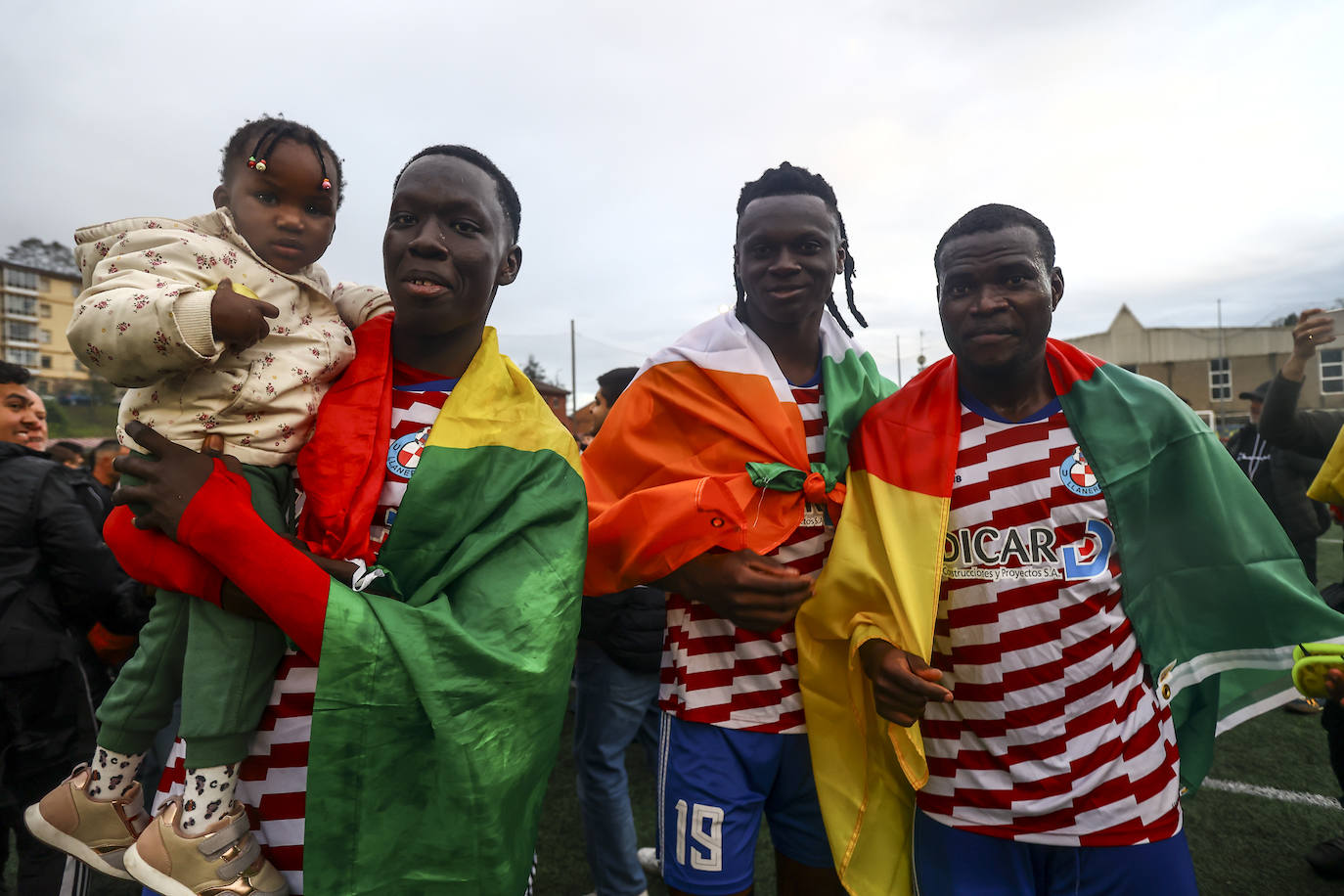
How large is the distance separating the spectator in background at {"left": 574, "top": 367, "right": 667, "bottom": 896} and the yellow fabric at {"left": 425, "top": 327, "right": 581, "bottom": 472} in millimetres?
1314

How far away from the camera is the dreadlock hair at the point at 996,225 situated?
200 cm

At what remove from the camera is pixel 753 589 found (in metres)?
1.89

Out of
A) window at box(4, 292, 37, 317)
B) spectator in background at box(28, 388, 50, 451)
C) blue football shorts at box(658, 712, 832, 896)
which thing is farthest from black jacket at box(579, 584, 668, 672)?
window at box(4, 292, 37, 317)

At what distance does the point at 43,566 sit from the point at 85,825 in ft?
6.75

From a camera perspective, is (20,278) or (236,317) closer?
(236,317)

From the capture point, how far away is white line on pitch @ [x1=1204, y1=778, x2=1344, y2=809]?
3.90 metres

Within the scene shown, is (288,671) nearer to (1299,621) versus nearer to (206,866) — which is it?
(206,866)

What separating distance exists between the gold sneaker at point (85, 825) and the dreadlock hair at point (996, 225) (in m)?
2.41

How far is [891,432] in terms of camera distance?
6.79 ft

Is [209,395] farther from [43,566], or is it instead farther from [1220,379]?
[1220,379]

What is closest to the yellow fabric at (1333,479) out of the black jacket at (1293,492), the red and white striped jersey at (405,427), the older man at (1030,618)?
the older man at (1030,618)

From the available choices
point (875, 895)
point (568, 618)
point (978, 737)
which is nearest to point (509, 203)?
point (568, 618)

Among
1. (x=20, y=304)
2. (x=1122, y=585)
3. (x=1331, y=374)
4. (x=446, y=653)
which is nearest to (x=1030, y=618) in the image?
(x=1122, y=585)

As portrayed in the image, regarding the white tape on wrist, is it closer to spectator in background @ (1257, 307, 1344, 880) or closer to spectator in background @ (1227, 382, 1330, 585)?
spectator in background @ (1257, 307, 1344, 880)
